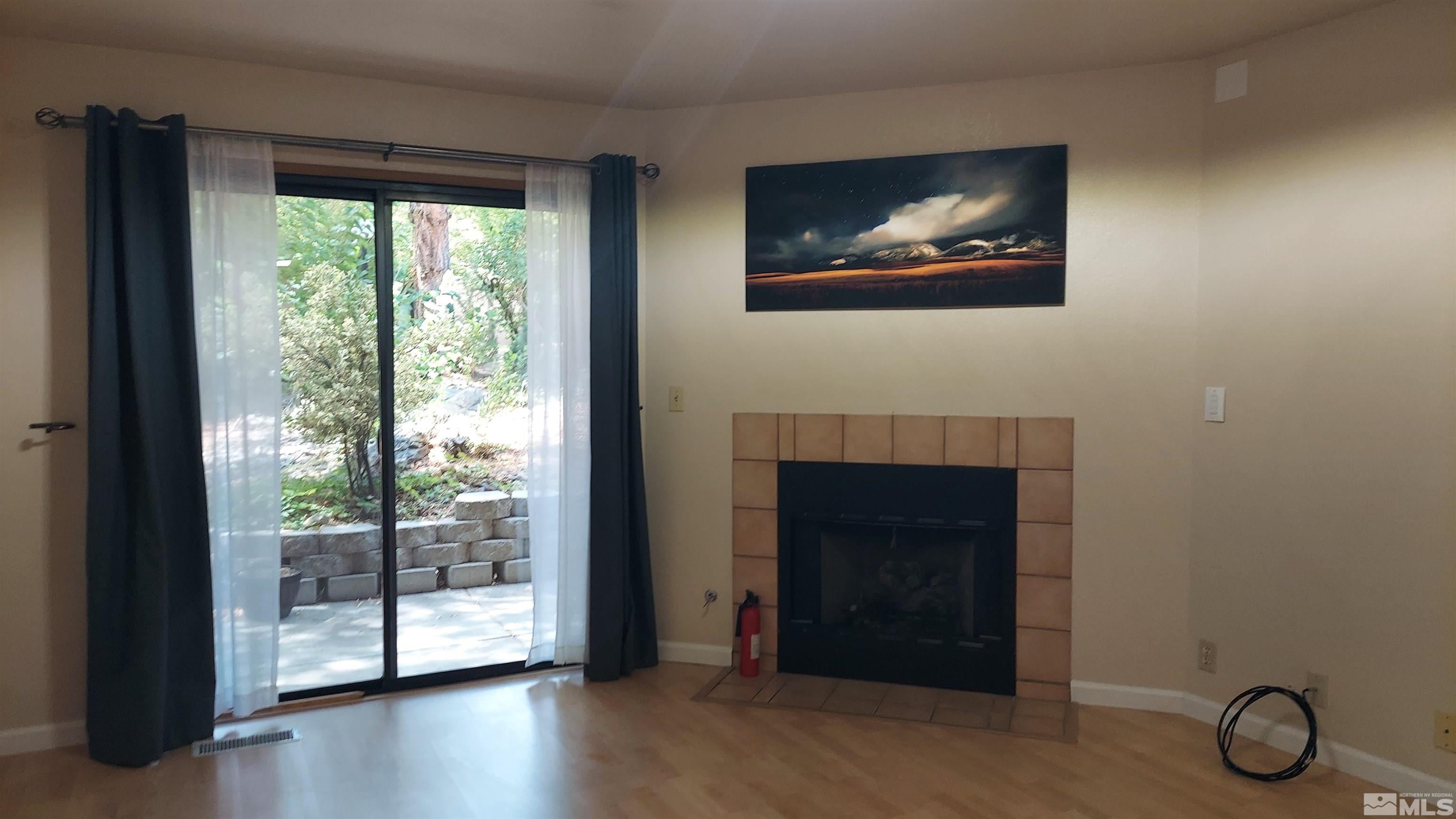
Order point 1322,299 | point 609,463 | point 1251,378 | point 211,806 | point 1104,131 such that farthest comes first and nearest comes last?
1. point 609,463
2. point 1104,131
3. point 1251,378
4. point 1322,299
5. point 211,806

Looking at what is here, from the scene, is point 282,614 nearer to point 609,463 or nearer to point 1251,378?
point 609,463

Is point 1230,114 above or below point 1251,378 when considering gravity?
above

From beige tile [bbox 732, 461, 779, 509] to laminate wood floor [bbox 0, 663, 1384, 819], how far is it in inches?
33.2

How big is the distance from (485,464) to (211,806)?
155 cm

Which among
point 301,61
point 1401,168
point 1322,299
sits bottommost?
point 1322,299

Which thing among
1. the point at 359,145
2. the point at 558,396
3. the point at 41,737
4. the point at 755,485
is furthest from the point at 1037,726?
the point at 41,737

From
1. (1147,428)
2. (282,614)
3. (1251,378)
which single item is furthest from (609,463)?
(1251,378)

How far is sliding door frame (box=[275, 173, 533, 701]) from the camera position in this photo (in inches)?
139

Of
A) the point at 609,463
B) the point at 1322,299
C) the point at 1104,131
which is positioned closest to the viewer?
the point at 1322,299

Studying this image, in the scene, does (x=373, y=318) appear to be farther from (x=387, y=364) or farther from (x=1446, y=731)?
(x=1446, y=731)

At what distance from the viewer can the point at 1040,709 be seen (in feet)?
11.2

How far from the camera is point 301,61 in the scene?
326 centimetres

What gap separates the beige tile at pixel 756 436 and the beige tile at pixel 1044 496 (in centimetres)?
98

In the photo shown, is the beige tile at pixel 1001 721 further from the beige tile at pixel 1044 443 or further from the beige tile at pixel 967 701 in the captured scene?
the beige tile at pixel 1044 443
